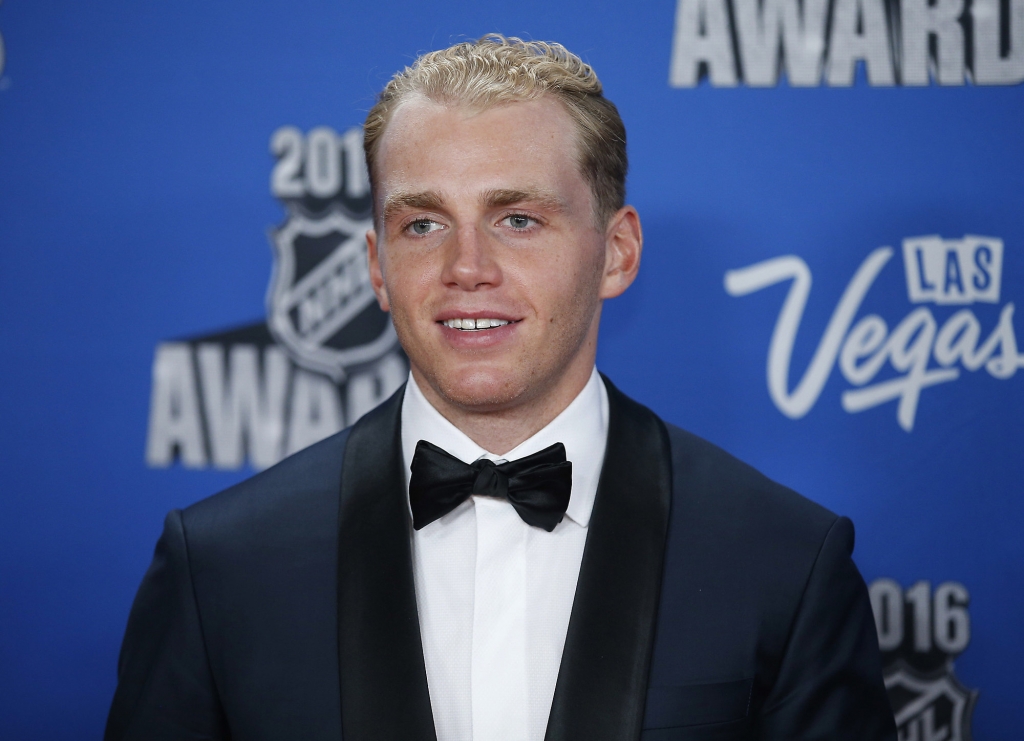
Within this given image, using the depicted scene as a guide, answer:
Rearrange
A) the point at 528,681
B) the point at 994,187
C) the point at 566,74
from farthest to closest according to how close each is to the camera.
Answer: the point at 994,187 → the point at 566,74 → the point at 528,681

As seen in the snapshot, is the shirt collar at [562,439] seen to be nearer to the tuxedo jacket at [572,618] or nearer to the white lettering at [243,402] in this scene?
the tuxedo jacket at [572,618]

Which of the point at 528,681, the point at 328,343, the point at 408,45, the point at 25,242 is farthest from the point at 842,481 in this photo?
the point at 25,242

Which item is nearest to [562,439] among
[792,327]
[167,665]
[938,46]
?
[167,665]

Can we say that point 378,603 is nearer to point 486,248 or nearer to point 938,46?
point 486,248

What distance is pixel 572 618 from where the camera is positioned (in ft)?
4.60

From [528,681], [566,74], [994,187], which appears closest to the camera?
[528,681]

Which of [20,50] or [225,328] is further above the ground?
[20,50]

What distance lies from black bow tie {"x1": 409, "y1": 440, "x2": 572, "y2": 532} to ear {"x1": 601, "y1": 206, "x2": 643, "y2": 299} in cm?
34

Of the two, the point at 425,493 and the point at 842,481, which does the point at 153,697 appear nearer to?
the point at 425,493

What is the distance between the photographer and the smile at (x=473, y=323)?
1.46 metres

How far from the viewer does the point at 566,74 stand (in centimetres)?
156

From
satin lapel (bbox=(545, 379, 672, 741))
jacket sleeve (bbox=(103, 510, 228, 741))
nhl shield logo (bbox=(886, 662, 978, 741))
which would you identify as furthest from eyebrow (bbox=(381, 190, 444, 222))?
nhl shield logo (bbox=(886, 662, 978, 741))

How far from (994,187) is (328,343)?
1503 millimetres

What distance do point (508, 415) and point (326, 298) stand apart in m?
0.81
